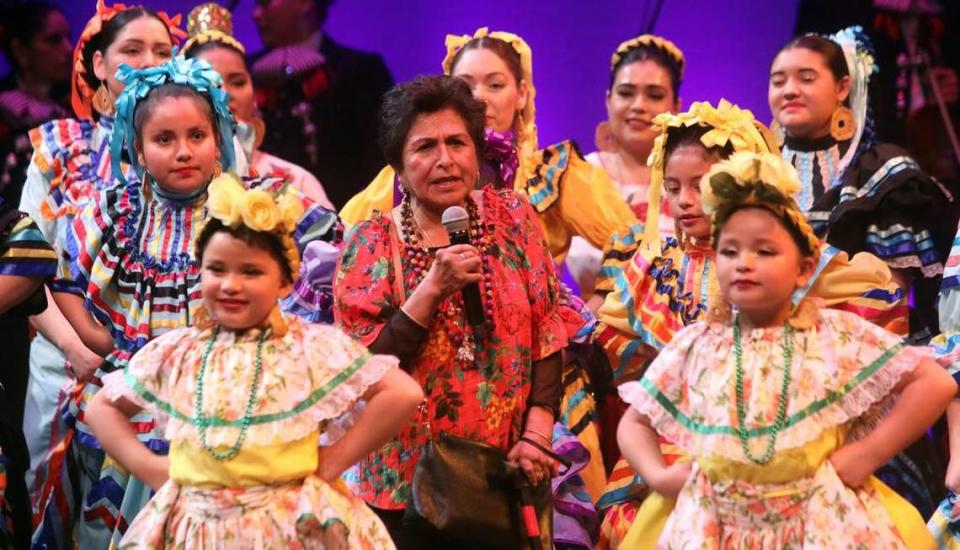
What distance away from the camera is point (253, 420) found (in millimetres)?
3092

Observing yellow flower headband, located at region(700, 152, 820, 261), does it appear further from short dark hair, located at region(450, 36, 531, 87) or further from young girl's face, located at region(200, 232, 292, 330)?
short dark hair, located at region(450, 36, 531, 87)

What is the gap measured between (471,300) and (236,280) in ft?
1.79

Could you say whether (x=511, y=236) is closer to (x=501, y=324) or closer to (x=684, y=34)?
(x=501, y=324)

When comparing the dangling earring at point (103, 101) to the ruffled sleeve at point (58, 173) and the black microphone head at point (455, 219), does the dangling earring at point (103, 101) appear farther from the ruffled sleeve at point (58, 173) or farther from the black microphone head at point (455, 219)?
the black microphone head at point (455, 219)

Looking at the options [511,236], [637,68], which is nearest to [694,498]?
[511,236]

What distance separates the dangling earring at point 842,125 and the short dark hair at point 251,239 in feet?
7.37

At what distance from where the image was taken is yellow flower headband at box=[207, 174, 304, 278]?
123 inches

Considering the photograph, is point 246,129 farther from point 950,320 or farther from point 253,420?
point 950,320

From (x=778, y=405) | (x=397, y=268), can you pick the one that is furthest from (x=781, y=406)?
(x=397, y=268)

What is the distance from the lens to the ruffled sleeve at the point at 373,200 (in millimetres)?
4473

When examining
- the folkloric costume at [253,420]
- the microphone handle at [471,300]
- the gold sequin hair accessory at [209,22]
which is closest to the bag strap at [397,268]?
the microphone handle at [471,300]

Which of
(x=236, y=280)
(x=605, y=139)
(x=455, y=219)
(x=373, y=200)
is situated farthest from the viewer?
(x=605, y=139)

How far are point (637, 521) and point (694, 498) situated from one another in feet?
0.85

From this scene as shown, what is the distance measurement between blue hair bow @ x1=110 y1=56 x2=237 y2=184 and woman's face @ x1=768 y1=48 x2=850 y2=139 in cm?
181
